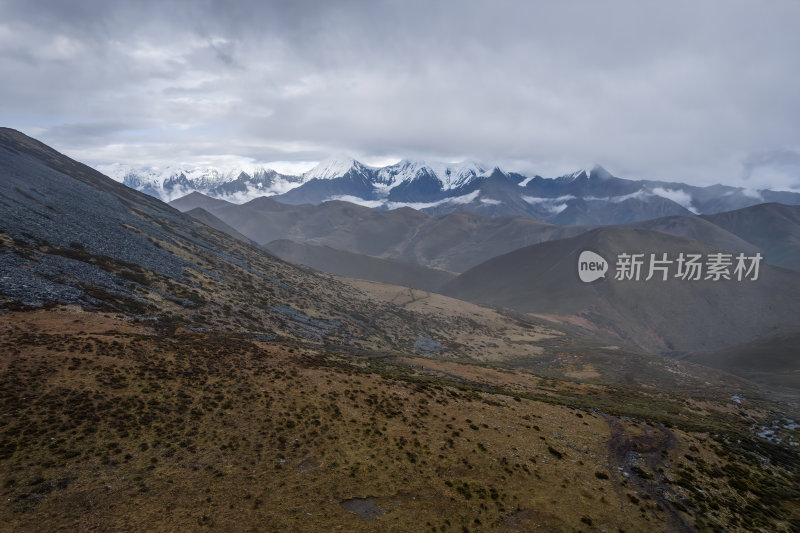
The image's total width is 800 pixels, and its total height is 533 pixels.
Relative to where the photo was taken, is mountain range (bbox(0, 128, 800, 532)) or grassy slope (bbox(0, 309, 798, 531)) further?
mountain range (bbox(0, 128, 800, 532))

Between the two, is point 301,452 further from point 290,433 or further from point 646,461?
point 646,461

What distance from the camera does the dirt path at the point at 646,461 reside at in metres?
24.1

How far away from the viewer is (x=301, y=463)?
23953 mm

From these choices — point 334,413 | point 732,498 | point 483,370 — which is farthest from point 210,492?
point 483,370

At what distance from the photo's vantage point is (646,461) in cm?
2983

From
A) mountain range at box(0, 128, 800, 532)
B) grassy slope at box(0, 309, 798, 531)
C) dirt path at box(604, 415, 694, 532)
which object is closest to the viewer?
grassy slope at box(0, 309, 798, 531)

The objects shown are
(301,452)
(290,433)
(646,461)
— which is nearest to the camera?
(301,452)

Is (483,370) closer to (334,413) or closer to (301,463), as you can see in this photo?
(334,413)

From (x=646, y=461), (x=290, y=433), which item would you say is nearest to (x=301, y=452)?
(x=290, y=433)

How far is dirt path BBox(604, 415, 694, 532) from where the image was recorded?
2409 cm

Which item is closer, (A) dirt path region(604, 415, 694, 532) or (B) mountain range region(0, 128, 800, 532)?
(B) mountain range region(0, 128, 800, 532)

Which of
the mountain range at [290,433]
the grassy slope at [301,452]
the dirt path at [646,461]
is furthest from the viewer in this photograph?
the dirt path at [646,461]

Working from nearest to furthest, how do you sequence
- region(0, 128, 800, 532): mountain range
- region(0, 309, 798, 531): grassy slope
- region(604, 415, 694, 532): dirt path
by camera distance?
1. region(0, 309, 798, 531): grassy slope
2. region(0, 128, 800, 532): mountain range
3. region(604, 415, 694, 532): dirt path

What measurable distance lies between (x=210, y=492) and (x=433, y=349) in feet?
238
